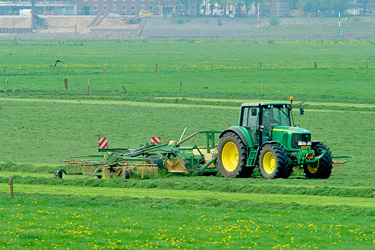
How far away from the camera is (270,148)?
22047 millimetres

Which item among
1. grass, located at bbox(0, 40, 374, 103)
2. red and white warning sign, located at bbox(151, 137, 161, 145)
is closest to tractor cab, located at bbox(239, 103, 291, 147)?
red and white warning sign, located at bbox(151, 137, 161, 145)

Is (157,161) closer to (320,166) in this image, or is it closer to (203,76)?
(320,166)

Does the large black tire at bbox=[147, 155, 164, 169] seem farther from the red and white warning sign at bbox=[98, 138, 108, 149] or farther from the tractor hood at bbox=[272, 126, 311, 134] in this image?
the tractor hood at bbox=[272, 126, 311, 134]

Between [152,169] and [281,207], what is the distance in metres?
6.29

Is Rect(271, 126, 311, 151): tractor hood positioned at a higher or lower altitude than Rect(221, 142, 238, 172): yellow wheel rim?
higher

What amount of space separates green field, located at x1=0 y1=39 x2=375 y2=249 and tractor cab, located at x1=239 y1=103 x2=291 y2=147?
145 centimetres

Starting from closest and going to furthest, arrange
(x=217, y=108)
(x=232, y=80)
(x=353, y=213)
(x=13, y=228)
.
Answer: (x=13, y=228)
(x=353, y=213)
(x=217, y=108)
(x=232, y=80)

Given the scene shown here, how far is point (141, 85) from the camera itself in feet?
201

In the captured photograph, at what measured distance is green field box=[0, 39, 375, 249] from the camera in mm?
15484

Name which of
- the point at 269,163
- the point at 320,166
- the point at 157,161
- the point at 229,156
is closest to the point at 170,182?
the point at 157,161

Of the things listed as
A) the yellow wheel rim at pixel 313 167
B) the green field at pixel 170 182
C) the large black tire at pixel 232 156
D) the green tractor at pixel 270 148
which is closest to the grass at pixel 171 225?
the green field at pixel 170 182

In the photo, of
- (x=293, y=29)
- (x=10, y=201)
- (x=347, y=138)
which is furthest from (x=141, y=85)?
(x=293, y=29)

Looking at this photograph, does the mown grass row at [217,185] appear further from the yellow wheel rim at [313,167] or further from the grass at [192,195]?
the yellow wheel rim at [313,167]

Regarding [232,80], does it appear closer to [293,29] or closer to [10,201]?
[10,201]
